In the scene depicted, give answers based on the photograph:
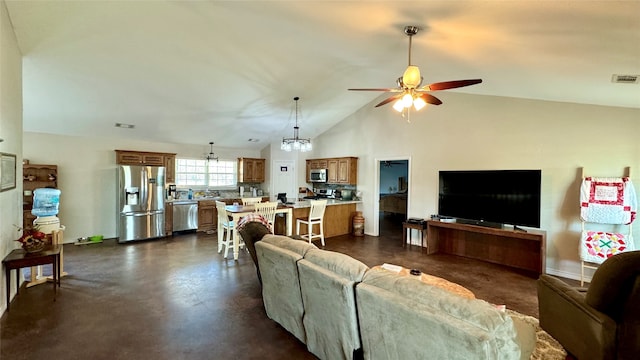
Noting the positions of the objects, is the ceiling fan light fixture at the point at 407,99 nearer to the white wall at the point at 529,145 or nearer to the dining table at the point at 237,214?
the white wall at the point at 529,145

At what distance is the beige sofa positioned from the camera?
4.26 ft

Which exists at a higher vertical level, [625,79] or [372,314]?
[625,79]

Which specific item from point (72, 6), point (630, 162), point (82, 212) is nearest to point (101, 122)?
point (82, 212)

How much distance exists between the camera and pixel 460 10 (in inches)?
87.1

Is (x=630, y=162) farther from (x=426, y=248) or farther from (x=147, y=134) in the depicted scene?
(x=147, y=134)

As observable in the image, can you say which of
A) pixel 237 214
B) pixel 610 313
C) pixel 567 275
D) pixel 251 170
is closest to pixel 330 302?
pixel 610 313

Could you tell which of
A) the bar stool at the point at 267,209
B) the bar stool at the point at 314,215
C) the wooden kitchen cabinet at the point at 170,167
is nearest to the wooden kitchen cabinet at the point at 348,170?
the bar stool at the point at 314,215

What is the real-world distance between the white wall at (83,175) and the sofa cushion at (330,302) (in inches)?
241

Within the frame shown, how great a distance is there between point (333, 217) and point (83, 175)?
5644mm

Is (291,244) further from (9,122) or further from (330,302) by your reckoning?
(9,122)

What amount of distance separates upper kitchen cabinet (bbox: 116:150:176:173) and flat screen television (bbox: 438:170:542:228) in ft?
20.9

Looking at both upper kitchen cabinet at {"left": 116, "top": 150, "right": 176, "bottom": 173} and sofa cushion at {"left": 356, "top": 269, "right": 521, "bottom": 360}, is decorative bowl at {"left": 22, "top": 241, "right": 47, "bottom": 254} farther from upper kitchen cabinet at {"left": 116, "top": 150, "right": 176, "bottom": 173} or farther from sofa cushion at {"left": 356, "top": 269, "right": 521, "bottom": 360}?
sofa cushion at {"left": 356, "top": 269, "right": 521, "bottom": 360}

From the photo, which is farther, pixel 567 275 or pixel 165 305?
pixel 567 275

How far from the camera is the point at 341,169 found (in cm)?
756
